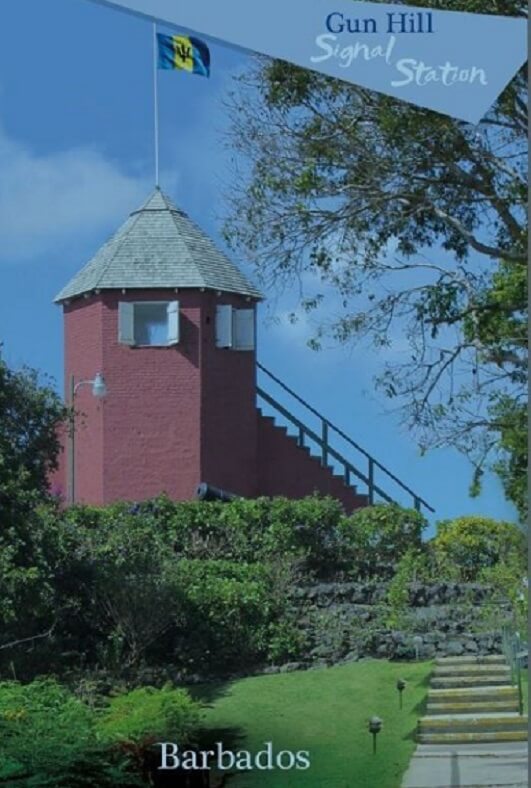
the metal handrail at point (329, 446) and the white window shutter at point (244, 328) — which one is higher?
the white window shutter at point (244, 328)

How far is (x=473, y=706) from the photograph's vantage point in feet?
16.8

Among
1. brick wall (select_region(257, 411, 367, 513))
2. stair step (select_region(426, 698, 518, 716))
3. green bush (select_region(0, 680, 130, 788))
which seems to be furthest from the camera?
brick wall (select_region(257, 411, 367, 513))

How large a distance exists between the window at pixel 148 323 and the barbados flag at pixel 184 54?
0.77 metres

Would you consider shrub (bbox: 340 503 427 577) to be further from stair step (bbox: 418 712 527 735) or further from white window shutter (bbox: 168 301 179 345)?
white window shutter (bbox: 168 301 179 345)

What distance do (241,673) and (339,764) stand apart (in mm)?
424

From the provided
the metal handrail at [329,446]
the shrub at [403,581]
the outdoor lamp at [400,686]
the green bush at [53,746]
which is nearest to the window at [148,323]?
the metal handrail at [329,446]

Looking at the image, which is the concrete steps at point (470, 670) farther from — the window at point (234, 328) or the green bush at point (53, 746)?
the window at point (234, 328)

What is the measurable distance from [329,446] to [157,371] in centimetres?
61

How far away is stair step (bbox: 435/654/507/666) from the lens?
5195 mm

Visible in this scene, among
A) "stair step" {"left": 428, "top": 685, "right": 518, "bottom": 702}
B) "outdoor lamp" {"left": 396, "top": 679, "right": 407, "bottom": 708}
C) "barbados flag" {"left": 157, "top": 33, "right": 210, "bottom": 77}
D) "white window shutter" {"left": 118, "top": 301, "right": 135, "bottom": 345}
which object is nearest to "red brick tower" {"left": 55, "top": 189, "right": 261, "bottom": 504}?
"white window shutter" {"left": 118, "top": 301, "right": 135, "bottom": 345}

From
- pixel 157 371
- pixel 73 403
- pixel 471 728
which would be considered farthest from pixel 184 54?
pixel 471 728

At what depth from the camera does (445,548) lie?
17.3 feet

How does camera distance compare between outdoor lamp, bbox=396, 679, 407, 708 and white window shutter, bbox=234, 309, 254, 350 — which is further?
white window shutter, bbox=234, 309, 254, 350

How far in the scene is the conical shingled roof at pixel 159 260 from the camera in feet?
17.0
